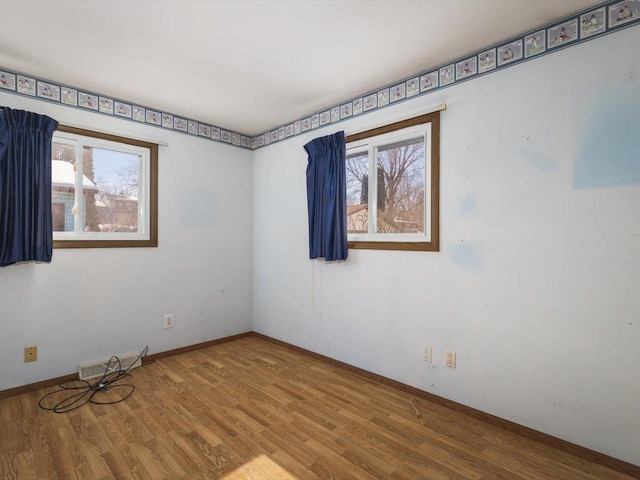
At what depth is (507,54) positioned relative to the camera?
82.0 inches

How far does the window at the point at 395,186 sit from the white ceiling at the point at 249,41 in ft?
1.47

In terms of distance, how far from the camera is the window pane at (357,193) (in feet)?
9.61

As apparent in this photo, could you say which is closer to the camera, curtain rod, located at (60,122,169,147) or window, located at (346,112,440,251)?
window, located at (346,112,440,251)

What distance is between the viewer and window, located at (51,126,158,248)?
8.93 feet

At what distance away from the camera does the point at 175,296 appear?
3.39 m

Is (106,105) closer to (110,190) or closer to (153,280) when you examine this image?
(110,190)

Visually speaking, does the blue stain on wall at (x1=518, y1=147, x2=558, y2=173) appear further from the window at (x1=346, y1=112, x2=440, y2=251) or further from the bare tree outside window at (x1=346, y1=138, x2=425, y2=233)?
the bare tree outside window at (x1=346, y1=138, x2=425, y2=233)

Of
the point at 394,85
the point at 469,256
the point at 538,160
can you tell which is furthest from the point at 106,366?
the point at 538,160

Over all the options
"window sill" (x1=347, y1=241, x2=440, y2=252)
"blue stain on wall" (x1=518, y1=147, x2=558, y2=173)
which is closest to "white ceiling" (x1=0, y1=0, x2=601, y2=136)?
"blue stain on wall" (x1=518, y1=147, x2=558, y2=173)

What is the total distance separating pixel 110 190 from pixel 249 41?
1953 millimetres

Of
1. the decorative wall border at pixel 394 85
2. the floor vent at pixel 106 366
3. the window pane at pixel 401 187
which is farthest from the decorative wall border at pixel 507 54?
the floor vent at pixel 106 366

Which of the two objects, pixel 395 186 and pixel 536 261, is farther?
pixel 395 186

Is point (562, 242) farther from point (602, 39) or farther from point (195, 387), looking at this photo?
point (195, 387)

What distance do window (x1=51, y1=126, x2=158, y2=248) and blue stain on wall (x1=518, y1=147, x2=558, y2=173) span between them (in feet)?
10.5
